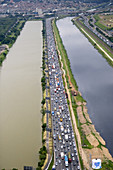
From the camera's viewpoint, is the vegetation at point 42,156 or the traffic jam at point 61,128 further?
the traffic jam at point 61,128

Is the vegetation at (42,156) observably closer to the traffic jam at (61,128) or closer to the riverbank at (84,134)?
the traffic jam at (61,128)

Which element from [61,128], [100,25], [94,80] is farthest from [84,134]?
[100,25]

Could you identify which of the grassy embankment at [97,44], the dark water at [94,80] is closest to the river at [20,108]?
the dark water at [94,80]

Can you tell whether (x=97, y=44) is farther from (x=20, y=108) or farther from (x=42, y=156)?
(x=42, y=156)

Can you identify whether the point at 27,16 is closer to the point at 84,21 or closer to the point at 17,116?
the point at 84,21

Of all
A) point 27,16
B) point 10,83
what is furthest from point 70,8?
point 10,83

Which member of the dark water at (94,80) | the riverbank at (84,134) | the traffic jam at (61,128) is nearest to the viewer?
the traffic jam at (61,128)
